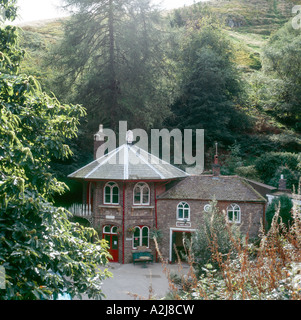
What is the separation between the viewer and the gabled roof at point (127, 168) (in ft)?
65.7

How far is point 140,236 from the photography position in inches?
808

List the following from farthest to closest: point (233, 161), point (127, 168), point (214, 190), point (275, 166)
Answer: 1. point (233, 161)
2. point (275, 166)
3. point (214, 190)
4. point (127, 168)

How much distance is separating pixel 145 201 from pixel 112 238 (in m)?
3.45

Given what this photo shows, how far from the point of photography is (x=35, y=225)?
20.2 feet

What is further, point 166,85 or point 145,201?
point 166,85

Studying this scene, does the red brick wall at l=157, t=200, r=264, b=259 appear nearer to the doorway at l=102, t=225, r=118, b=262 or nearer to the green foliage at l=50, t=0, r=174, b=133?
the doorway at l=102, t=225, r=118, b=262

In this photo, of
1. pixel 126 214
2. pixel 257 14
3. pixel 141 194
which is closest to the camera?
pixel 126 214

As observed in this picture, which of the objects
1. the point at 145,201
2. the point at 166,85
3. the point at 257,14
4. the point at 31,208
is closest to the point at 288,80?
the point at 166,85

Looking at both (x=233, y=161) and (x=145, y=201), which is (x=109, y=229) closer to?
(x=145, y=201)

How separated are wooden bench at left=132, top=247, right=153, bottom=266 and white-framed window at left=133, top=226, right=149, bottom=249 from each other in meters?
0.41

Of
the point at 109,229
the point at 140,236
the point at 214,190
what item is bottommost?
the point at 140,236

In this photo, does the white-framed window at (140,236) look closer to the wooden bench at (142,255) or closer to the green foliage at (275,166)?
the wooden bench at (142,255)
